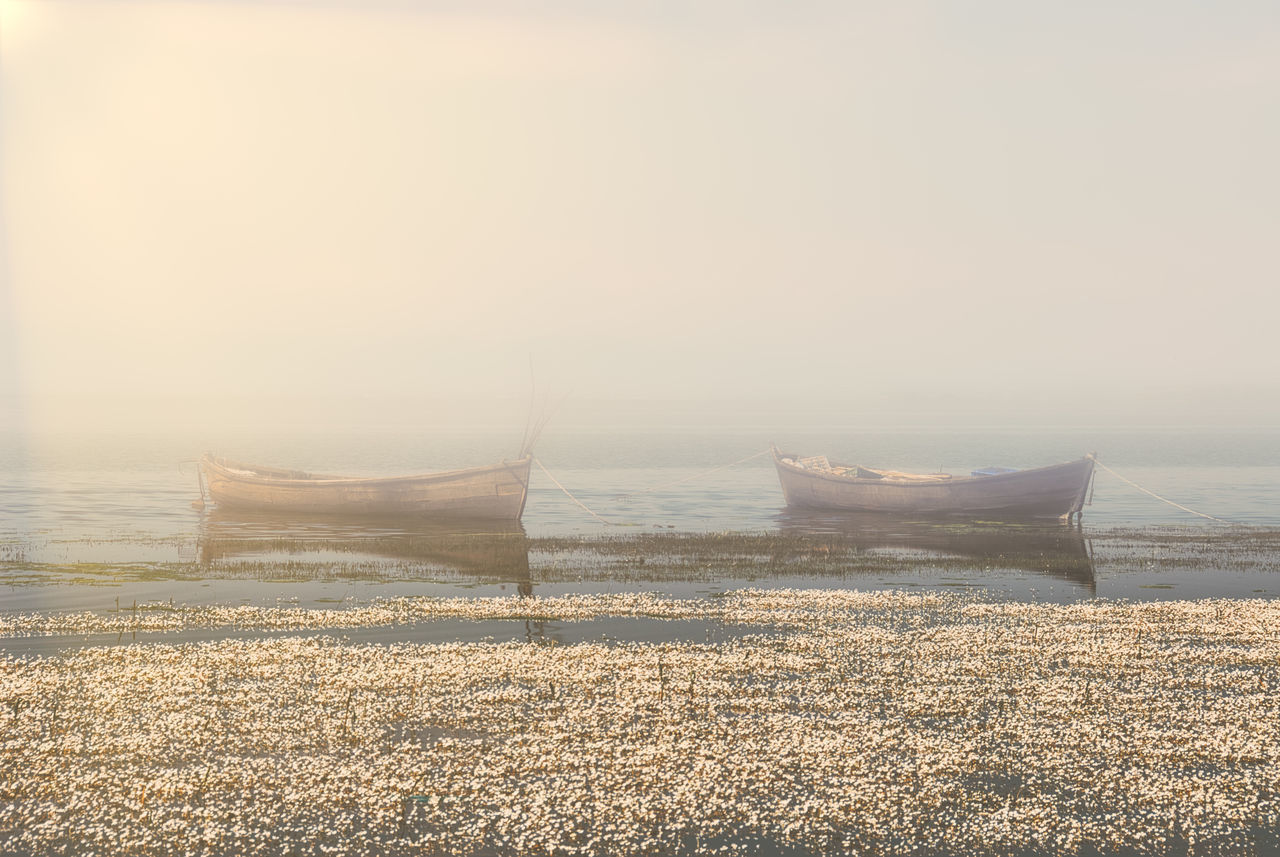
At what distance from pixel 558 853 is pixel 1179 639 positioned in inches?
627

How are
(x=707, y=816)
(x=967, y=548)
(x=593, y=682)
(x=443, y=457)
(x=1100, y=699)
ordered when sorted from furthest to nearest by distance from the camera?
(x=443, y=457)
(x=967, y=548)
(x=593, y=682)
(x=1100, y=699)
(x=707, y=816)

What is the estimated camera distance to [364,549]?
36.6m

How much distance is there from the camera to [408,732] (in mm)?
14641

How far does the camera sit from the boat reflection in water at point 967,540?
107ft

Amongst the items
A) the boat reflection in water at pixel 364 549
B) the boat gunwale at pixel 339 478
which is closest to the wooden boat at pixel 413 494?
the boat gunwale at pixel 339 478

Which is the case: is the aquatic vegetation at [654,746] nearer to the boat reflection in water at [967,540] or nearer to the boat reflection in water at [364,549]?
the boat reflection in water at [364,549]

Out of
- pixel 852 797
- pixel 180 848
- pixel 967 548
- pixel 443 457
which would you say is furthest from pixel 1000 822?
pixel 443 457

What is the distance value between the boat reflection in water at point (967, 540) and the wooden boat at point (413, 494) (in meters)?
12.9

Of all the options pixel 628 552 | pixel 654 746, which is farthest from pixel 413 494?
pixel 654 746

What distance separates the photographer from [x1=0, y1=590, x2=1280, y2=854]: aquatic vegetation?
11.4m

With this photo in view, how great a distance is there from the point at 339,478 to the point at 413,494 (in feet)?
18.1

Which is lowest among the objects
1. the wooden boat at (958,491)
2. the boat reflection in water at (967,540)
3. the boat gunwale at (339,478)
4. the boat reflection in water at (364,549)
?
the boat reflection in water at (967,540)

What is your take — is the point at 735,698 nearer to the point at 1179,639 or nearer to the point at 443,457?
the point at 1179,639

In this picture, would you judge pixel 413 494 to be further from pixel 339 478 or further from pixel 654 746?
pixel 654 746
